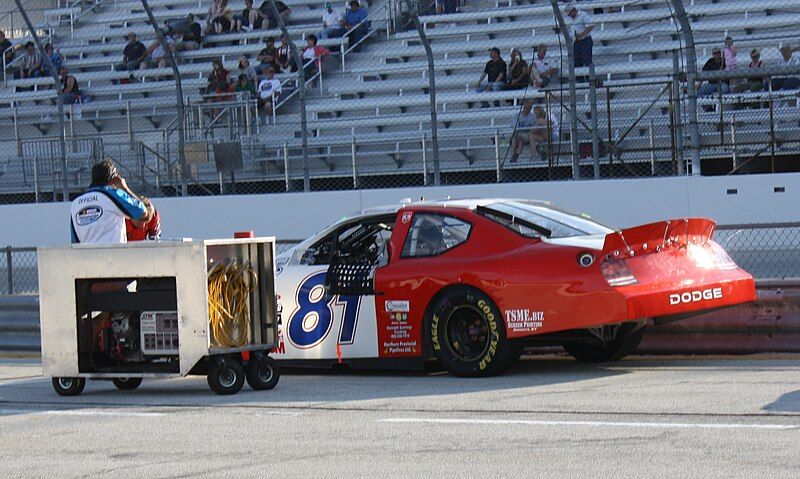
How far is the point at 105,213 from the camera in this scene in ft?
37.8

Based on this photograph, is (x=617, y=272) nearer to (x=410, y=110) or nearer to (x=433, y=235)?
(x=433, y=235)

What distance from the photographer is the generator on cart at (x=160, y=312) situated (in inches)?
425

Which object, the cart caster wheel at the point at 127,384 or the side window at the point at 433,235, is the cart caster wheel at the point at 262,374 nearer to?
the cart caster wheel at the point at 127,384

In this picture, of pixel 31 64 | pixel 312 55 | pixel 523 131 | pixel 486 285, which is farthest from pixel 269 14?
pixel 486 285

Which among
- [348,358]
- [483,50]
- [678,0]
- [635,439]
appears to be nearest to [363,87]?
[483,50]

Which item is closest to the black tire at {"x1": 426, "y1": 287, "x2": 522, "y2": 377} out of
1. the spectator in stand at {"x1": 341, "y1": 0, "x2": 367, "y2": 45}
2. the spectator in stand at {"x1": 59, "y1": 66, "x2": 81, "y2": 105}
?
the spectator in stand at {"x1": 341, "y1": 0, "x2": 367, "y2": 45}

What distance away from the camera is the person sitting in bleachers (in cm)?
2925

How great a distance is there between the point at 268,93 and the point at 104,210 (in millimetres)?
14132

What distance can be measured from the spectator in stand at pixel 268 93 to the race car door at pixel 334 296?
43.6ft

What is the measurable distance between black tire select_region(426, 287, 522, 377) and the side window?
39cm

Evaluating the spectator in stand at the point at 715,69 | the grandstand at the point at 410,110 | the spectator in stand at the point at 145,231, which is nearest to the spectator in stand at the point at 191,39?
the grandstand at the point at 410,110

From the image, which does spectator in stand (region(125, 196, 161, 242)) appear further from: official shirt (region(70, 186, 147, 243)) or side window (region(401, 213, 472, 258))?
side window (region(401, 213, 472, 258))

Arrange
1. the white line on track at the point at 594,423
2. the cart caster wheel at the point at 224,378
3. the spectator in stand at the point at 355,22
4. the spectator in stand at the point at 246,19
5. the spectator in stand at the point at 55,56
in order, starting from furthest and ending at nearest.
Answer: the spectator in stand at the point at 55,56 → the spectator in stand at the point at 246,19 → the spectator in stand at the point at 355,22 → the cart caster wheel at the point at 224,378 → the white line on track at the point at 594,423

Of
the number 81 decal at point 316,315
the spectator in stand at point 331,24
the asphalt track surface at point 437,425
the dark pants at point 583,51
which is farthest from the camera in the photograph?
the spectator in stand at point 331,24
